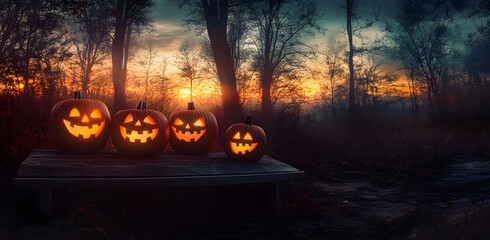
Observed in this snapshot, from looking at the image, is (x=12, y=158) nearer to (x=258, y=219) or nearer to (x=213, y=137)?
(x=213, y=137)

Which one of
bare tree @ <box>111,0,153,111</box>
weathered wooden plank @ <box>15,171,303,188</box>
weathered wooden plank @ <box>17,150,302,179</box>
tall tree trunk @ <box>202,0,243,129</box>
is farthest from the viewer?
bare tree @ <box>111,0,153,111</box>

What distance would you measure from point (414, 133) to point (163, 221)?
548 inches

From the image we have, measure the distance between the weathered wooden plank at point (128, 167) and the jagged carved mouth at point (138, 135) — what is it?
27cm

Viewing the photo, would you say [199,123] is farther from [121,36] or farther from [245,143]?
[121,36]

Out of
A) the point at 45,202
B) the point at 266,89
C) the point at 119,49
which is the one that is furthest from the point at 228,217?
the point at 266,89

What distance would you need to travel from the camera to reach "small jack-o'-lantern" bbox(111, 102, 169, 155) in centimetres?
454

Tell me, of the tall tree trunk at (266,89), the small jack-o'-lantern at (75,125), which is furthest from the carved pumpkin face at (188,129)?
the tall tree trunk at (266,89)

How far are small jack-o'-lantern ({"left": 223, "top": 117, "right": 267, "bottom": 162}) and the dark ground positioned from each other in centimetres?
45

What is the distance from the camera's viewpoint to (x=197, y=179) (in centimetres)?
358

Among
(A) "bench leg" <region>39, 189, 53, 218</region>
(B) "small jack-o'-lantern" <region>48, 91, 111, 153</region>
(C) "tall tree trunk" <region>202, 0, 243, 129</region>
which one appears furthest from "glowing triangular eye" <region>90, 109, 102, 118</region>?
(C) "tall tree trunk" <region>202, 0, 243, 129</region>

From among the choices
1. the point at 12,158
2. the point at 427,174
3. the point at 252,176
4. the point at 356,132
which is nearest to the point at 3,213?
the point at 12,158

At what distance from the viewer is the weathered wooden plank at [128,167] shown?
11.0 ft

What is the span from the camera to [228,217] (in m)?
4.44

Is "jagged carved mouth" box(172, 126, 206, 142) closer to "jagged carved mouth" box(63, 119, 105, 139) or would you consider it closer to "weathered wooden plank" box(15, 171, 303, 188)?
Result: "jagged carved mouth" box(63, 119, 105, 139)
